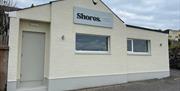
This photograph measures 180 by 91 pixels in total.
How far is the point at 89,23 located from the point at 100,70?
259 cm

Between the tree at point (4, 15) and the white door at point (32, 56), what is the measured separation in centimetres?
169

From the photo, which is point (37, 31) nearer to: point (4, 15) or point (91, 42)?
point (91, 42)

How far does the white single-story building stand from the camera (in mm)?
8945

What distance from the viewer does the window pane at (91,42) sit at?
1065 centimetres

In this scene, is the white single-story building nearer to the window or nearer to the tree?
the window

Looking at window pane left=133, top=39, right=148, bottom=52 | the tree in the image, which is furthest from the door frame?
window pane left=133, top=39, right=148, bottom=52

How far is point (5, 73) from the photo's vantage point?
848 centimetres

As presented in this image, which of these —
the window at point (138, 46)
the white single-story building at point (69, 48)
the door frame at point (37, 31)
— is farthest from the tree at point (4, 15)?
the window at point (138, 46)

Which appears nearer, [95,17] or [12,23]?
[12,23]

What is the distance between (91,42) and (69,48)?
5.54 feet

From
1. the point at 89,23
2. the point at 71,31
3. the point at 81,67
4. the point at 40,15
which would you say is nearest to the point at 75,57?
the point at 81,67

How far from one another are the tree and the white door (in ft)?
5.56

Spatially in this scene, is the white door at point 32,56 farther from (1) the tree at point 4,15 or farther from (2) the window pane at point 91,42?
(2) the window pane at point 91,42

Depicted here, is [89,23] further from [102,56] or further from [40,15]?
[40,15]
